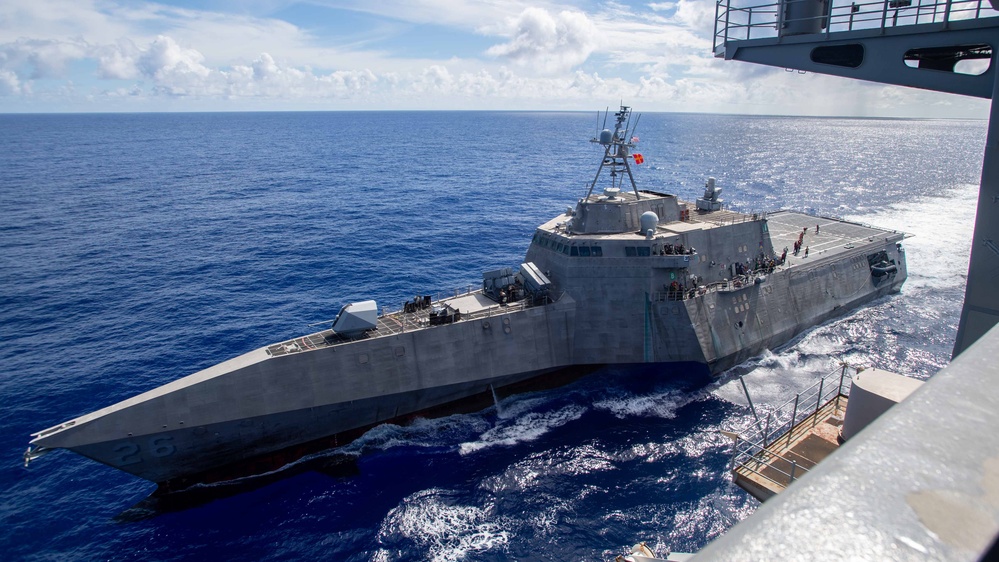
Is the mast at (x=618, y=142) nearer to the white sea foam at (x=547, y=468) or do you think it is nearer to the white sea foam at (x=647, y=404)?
the white sea foam at (x=647, y=404)

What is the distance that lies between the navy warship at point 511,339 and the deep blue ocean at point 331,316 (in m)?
1.63

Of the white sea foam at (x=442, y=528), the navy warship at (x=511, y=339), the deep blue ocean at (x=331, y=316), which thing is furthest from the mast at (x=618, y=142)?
the white sea foam at (x=442, y=528)

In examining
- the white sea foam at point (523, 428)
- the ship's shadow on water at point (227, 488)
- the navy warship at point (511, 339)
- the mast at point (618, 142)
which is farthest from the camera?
the mast at point (618, 142)

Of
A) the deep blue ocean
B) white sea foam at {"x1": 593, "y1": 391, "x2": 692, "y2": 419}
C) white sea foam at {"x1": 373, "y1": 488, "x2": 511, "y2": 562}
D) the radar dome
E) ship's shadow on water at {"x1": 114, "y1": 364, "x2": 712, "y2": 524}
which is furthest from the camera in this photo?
the radar dome

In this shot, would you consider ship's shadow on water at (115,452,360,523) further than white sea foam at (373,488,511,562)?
Yes

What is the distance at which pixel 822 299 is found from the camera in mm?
37438

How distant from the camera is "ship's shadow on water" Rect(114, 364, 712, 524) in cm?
2345

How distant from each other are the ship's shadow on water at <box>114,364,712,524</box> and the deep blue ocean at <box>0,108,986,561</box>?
0.42 ft

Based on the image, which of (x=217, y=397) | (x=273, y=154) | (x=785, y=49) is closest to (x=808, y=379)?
(x=785, y=49)

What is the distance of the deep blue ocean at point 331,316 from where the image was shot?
20.7 m

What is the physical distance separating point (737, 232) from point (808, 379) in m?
9.07

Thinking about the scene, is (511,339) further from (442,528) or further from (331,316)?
(331,316)

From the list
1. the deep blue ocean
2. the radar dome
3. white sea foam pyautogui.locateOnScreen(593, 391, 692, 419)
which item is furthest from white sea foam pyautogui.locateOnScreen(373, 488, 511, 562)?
the radar dome

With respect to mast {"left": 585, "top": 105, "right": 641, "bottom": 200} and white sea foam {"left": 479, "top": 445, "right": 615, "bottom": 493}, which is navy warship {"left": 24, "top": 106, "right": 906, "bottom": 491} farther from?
white sea foam {"left": 479, "top": 445, "right": 615, "bottom": 493}
